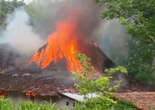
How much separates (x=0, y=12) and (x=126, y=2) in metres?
27.2

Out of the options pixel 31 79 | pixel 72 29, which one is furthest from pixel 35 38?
pixel 31 79

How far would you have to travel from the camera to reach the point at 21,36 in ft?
85.1

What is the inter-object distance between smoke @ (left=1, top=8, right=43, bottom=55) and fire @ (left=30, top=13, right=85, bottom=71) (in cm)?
246

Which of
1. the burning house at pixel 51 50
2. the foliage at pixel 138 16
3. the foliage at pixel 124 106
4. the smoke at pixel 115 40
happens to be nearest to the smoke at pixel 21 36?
the burning house at pixel 51 50

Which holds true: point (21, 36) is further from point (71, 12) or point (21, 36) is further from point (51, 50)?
point (51, 50)

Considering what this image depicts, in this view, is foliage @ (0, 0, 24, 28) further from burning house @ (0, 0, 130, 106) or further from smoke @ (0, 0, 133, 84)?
burning house @ (0, 0, 130, 106)

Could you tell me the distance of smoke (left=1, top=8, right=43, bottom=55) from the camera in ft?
76.8

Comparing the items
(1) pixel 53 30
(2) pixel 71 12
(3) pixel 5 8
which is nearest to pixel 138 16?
(2) pixel 71 12

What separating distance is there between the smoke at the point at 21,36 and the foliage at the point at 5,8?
2.34 metres

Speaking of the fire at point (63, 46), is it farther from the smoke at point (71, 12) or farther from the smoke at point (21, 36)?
the smoke at point (21, 36)

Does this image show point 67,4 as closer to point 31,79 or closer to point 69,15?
point 69,15

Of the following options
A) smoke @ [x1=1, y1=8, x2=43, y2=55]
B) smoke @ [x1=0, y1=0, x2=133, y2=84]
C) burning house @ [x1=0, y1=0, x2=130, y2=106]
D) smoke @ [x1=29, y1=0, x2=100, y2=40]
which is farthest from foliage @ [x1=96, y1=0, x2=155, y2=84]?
smoke @ [x1=1, y1=8, x2=43, y2=55]

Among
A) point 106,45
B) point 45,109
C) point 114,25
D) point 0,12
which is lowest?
point 45,109

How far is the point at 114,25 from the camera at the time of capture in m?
26.3
